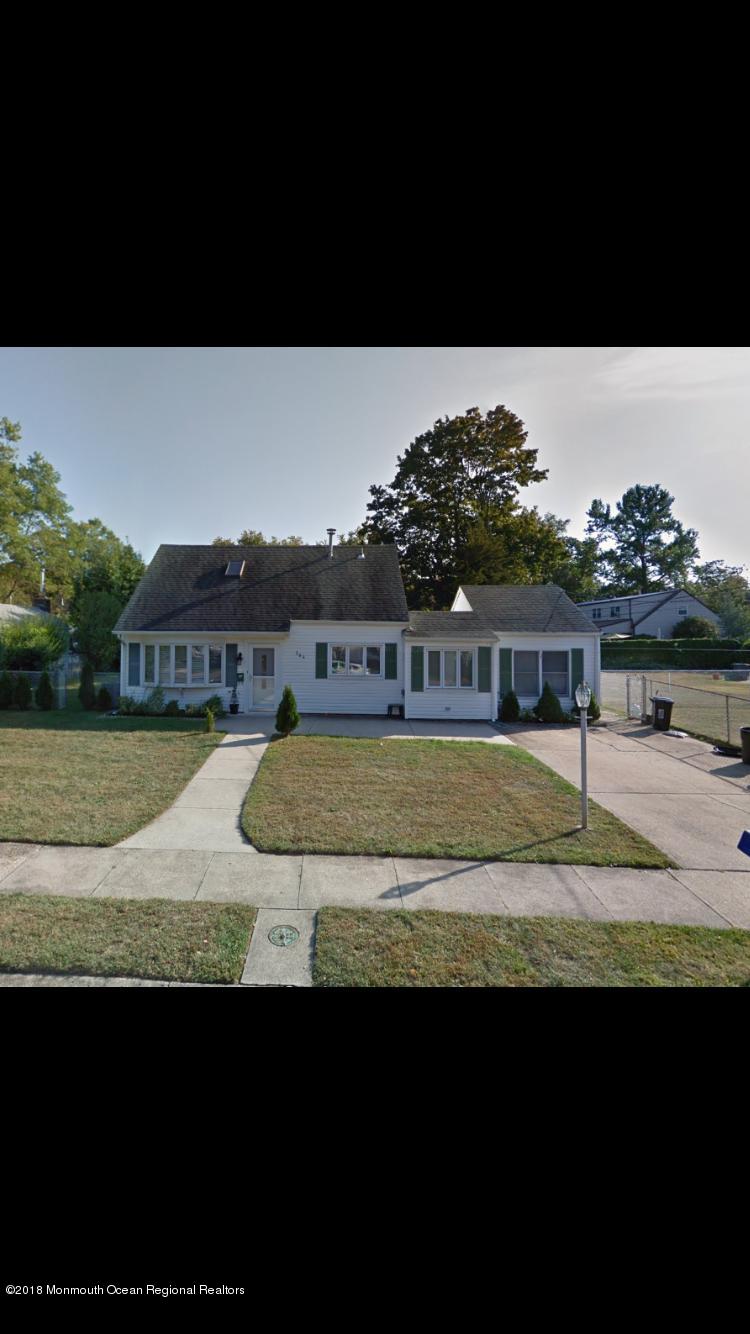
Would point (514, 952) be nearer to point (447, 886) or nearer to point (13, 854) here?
point (447, 886)

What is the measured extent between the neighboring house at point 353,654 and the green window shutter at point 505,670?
0.03 meters

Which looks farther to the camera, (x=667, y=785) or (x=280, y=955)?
(x=667, y=785)

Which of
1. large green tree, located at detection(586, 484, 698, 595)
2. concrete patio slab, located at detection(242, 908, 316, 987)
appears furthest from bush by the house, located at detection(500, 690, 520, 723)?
large green tree, located at detection(586, 484, 698, 595)

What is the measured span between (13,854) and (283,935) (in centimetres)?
293

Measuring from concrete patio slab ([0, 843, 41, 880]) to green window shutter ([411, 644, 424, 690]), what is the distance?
901 cm

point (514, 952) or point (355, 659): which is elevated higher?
point (355, 659)

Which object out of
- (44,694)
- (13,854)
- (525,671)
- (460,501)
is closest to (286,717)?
(13,854)

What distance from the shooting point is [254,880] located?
4.11 meters

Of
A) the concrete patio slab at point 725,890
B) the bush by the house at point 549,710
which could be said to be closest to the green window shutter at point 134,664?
the bush by the house at point 549,710

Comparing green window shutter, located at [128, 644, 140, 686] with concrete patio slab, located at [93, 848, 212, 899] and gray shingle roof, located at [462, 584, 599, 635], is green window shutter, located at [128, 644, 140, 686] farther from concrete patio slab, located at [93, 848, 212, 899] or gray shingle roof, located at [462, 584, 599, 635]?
gray shingle roof, located at [462, 584, 599, 635]
